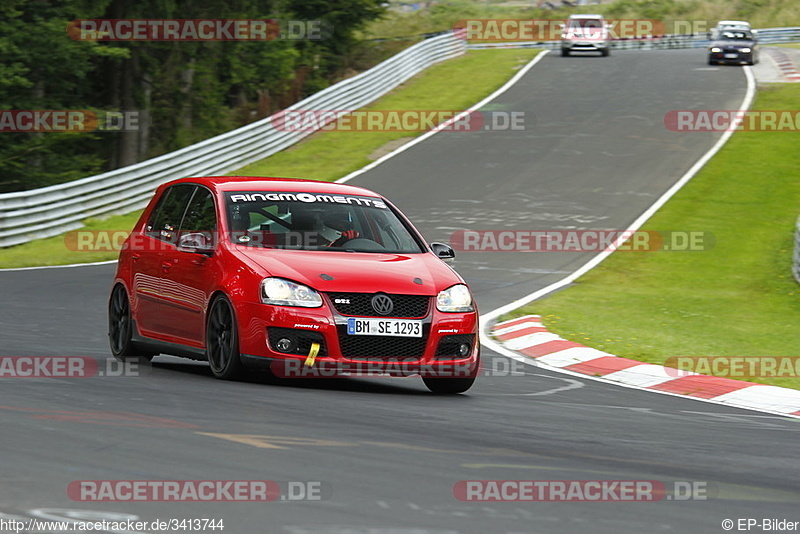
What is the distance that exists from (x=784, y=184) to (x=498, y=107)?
10925 millimetres

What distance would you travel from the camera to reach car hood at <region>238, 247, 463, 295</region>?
353 inches

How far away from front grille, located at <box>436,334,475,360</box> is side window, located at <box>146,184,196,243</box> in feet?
8.01

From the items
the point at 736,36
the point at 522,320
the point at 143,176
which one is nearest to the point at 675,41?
the point at 736,36

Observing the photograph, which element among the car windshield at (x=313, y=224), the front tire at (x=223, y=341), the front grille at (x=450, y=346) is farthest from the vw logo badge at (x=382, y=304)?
the front tire at (x=223, y=341)

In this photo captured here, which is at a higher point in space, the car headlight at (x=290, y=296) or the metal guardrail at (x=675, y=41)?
the metal guardrail at (x=675, y=41)

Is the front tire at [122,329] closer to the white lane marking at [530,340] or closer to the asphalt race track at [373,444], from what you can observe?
the asphalt race track at [373,444]

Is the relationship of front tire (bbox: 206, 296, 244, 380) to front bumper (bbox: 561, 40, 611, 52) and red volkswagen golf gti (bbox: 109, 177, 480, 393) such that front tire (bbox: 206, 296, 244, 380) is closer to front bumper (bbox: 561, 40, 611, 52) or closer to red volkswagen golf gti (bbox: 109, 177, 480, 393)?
red volkswagen golf gti (bbox: 109, 177, 480, 393)

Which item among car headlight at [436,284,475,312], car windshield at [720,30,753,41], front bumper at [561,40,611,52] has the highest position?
car windshield at [720,30,753,41]

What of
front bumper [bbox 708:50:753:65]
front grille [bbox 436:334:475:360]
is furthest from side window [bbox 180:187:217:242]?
front bumper [bbox 708:50:753:65]

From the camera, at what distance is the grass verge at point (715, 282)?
554 inches

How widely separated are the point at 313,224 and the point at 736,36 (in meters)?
38.1

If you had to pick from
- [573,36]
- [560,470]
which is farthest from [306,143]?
[560,470]

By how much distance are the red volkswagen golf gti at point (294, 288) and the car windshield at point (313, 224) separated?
0.04ft

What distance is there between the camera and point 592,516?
5418 mm
